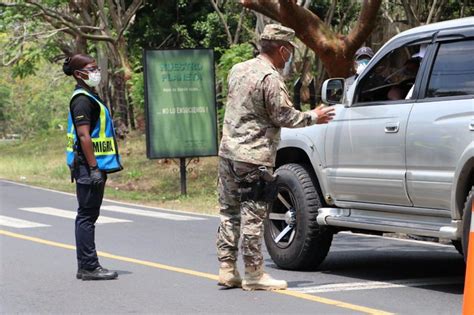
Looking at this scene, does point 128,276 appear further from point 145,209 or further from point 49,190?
point 49,190

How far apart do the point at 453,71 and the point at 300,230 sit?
216 cm

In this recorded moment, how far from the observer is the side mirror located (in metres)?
8.95

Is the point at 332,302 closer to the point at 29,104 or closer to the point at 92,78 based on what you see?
the point at 92,78

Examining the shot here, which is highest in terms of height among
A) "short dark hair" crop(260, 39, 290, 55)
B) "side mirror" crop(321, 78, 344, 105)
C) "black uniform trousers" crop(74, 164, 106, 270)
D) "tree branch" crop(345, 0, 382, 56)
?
"tree branch" crop(345, 0, 382, 56)

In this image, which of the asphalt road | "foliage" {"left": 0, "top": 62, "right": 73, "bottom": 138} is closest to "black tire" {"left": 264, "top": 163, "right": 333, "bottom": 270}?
the asphalt road

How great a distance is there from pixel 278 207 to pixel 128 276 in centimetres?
161

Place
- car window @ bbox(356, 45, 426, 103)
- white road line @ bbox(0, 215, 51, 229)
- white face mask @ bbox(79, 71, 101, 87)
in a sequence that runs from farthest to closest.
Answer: white road line @ bbox(0, 215, 51, 229)
white face mask @ bbox(79, 71, 101, 87)
car window @ bbox(356, 45, 426, 103)

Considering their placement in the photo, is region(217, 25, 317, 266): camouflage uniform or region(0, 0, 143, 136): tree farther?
region(0, 0, 143, 136): tree

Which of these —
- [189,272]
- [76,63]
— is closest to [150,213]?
[189,272]

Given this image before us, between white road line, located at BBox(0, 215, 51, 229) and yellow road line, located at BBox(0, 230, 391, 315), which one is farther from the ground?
yellow road line, located at BBox(0, 230, 391, 315)

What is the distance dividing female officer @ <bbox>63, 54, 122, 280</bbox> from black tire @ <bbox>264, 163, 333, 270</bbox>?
5.15 feet

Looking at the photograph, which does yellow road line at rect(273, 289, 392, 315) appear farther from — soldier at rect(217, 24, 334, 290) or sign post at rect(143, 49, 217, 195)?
sign post at rect(143, 49, 217, 195)

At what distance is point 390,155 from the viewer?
26.8 feet

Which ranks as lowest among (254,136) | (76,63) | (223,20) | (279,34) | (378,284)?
(378,284)
